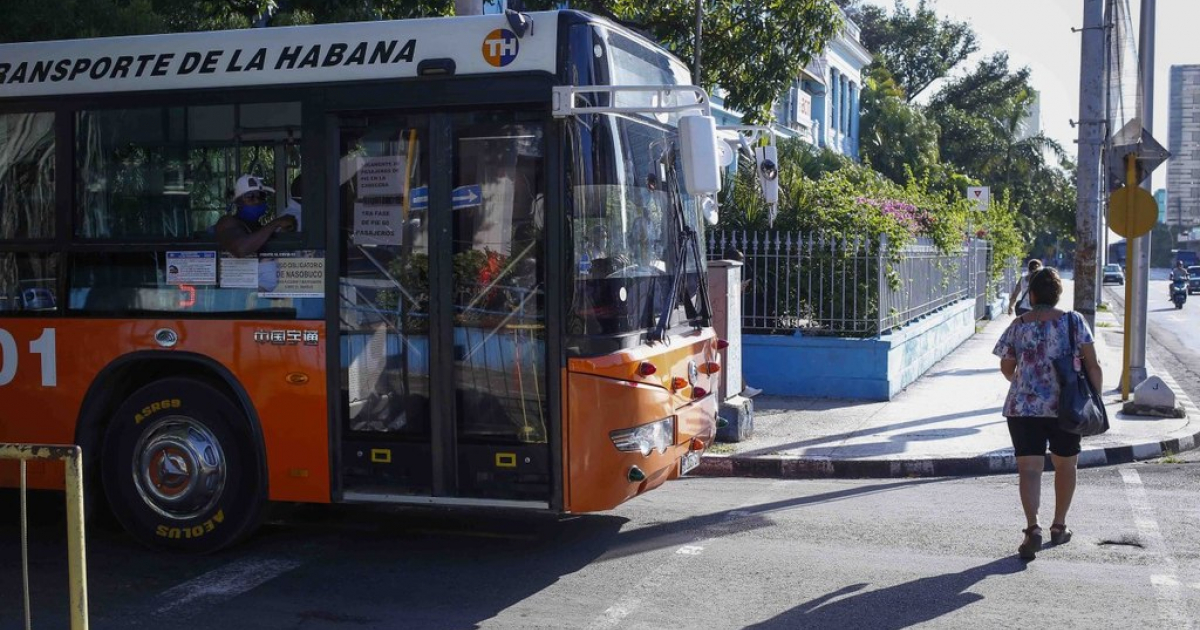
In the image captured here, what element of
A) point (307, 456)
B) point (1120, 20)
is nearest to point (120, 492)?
point (307, 456)

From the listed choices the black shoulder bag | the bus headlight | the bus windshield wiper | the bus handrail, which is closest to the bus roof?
the bus handrail

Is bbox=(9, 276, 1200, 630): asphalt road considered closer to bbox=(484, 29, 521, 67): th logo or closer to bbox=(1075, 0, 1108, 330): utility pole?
bbox=(484, 29, 521, 67): th logo

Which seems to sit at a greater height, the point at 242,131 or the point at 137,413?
the point at 242,131

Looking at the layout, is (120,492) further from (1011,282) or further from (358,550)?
(1011,282)

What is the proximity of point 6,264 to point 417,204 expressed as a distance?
278 centimetres

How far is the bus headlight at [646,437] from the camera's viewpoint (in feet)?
22.1

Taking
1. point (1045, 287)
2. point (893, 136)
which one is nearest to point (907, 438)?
→ point (1045, 287)

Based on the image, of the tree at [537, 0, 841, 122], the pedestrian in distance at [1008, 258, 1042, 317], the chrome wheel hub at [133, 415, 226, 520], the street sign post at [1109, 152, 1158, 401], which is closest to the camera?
the chrome wheel hub at [133, 415, 226, 520]

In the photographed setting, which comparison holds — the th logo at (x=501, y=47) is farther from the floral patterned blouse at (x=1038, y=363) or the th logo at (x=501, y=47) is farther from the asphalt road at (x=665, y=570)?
the floral patterned blouse at (x=1038, y=363)

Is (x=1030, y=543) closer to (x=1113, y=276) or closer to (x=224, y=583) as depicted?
(x=224, y=583)

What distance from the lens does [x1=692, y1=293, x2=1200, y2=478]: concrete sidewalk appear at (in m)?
10.5

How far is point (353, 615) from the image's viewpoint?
6.08 m

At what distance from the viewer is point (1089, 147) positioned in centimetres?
1420

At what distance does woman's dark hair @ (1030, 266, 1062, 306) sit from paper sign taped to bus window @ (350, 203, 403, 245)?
3836 mm
